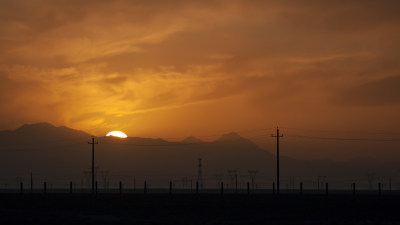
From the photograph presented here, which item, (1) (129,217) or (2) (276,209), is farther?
(2) (276,209)

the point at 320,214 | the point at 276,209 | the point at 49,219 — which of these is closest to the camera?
the point at 49,219

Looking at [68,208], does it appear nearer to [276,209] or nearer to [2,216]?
[2,216]

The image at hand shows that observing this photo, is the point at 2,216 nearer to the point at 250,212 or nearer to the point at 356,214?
the point at 250,212

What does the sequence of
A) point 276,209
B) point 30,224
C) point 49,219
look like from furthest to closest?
point 276,209 < point 49,219 < point 30,224

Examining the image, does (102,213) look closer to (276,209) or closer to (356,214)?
(276,209)

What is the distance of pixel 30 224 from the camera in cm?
4103

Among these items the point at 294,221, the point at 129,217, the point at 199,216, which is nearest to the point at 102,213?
the point at 129,217

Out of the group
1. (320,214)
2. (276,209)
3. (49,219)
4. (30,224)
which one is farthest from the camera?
(276,209)

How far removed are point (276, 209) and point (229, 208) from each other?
438 centimetres

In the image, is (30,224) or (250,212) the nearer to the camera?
(30,224)

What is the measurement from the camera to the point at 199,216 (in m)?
47.6

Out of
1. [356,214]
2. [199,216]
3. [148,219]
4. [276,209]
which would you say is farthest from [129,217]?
[356,214]

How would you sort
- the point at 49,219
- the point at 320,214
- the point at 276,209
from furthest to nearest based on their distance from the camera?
the point at 276,209 < the point at 320,214 < the point at 49,219

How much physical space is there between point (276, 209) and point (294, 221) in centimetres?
1218
